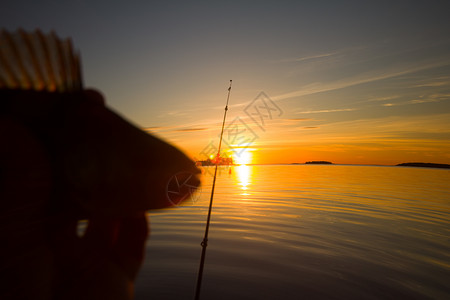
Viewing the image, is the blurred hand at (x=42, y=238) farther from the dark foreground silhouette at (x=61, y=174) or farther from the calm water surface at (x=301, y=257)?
the calm water surface at (x=301, y=257)

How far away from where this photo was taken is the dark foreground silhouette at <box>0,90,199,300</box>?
0.86 m

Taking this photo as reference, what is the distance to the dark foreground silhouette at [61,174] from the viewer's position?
861mm

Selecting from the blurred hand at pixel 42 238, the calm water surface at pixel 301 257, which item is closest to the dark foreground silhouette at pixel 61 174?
the blurred hand at pixel 42 238

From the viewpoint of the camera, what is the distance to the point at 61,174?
35.0 inches

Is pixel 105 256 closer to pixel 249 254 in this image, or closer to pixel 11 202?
pixel 11 202

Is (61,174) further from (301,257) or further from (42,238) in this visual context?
(301,257)

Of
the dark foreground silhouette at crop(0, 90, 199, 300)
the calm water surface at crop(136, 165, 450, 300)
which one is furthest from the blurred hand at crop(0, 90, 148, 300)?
the calm water surface at crop(136, 165, 450, 300)

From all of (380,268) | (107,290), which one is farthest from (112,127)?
(380,268)

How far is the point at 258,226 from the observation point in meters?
9.52

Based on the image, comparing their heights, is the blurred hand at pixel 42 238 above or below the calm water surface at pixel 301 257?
above

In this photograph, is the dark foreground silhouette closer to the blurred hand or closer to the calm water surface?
the blurred hand

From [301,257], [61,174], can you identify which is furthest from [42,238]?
[301,257]

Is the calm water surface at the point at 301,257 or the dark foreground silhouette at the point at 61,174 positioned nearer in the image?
the dark foreground silhouette at the point at 61,174

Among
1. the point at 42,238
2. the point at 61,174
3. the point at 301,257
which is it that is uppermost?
the point at 61,174
